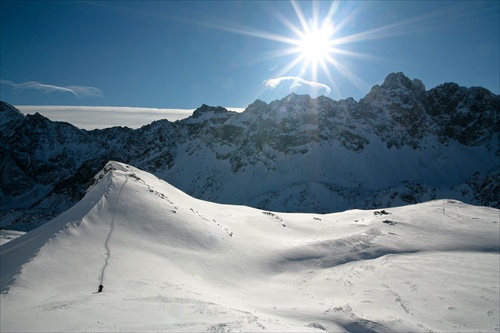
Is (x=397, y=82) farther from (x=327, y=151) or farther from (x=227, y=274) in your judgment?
(x=227, y=274)

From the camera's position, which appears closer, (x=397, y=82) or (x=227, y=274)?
(x=227, y=274)

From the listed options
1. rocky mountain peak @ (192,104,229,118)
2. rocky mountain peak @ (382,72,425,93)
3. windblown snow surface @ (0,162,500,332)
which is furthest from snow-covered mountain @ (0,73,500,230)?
windblown snow surface @ (0,162,500,332)

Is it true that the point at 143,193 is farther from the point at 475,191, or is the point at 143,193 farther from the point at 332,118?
the point at 332,118

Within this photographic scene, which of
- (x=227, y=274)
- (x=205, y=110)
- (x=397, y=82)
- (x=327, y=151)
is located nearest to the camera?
(x=227, y=274)

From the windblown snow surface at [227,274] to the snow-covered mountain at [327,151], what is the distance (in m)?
79.7

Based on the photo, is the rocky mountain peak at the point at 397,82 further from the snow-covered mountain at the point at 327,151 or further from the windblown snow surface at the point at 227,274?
the windblown snow surface at the point at 227,274

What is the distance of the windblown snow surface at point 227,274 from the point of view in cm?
996

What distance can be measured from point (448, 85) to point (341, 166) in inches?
3333

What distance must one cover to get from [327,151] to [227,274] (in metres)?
125

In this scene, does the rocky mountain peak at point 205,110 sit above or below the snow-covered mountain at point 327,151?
above

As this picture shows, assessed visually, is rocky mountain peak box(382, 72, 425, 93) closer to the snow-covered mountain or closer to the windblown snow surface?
the snow-covered mountain

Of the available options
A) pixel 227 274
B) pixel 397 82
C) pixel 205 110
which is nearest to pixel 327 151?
pixel 397 82

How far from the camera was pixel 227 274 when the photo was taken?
1808 cm

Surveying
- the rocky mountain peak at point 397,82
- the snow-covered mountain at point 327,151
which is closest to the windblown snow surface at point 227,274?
the snow-covered mountain at point 327,151
